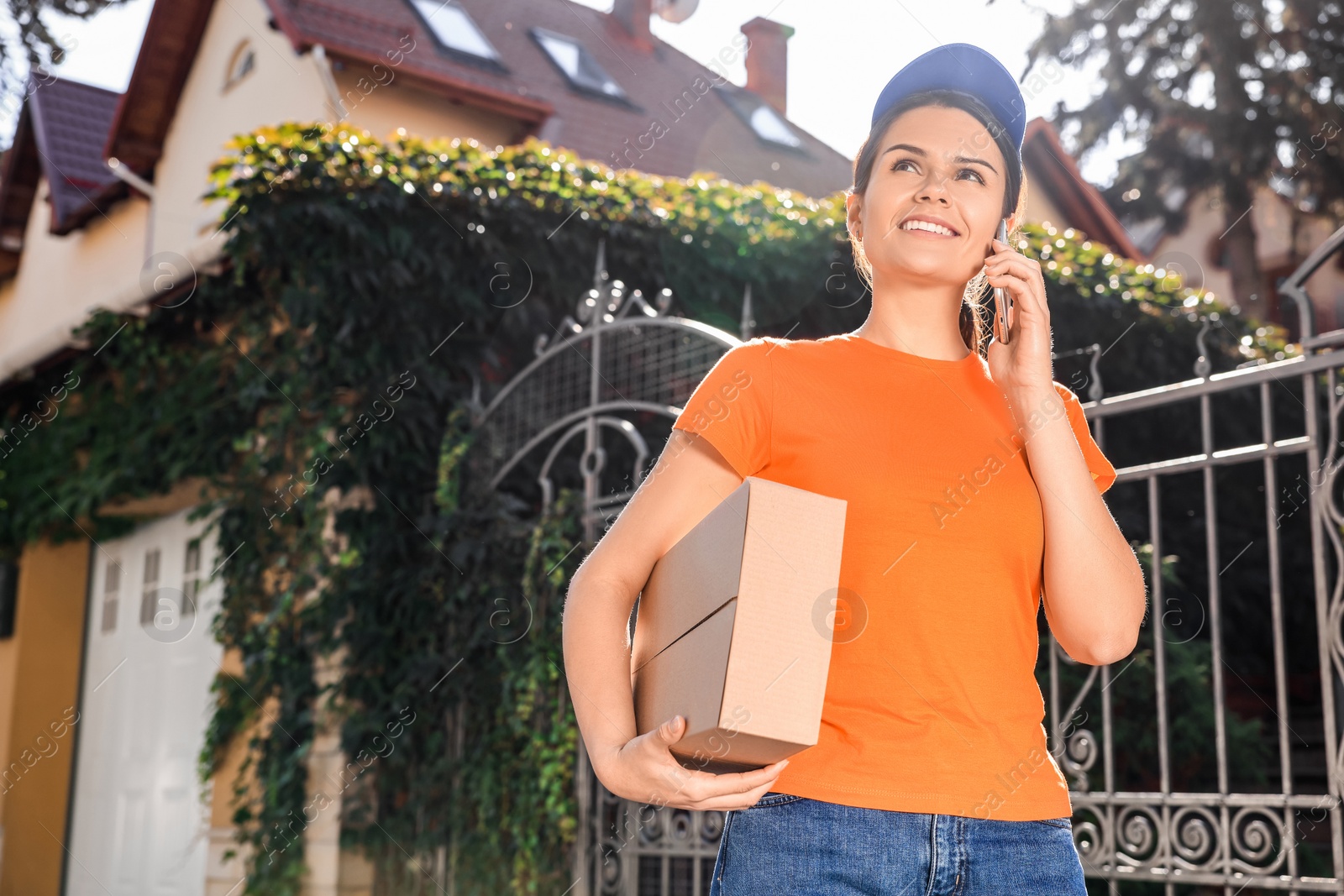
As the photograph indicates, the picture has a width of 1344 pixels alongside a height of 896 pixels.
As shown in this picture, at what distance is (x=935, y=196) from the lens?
5.60 feet

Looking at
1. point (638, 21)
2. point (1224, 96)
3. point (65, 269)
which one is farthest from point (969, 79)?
point (65, 269)

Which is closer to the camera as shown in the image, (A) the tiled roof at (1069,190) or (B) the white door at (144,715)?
(B) the white door at (144,715)

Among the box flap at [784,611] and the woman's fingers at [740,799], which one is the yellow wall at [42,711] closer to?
the woman's fingers at [740,799]

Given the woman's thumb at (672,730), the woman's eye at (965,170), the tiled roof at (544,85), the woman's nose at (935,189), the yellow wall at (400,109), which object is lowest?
the woman's thumb at (672,730)

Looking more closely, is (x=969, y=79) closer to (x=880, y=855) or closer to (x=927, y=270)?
(x=927, y=270)

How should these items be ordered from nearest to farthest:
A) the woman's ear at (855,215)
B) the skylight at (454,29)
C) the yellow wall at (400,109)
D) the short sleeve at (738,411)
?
the short sleeve at (738,411), the woman's ear at (855,215), the yellow wall at (400,109), the skylight at (454,29)

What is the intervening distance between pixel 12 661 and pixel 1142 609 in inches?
349

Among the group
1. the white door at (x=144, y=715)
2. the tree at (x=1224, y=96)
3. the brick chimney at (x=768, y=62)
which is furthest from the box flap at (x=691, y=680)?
the brick chimney at (x=768, y=62)

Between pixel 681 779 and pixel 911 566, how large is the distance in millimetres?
394

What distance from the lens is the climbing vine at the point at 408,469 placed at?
15.4 feet

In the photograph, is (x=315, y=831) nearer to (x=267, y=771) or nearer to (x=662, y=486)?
(x=267, y=771)

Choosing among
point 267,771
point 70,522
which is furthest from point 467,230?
point 70,522

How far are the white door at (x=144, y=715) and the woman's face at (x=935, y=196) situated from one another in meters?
5.71

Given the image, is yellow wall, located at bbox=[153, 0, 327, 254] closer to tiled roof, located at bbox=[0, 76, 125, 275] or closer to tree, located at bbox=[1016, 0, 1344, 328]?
tiled roof, located at bbox=[0, 76, 125, 275]
